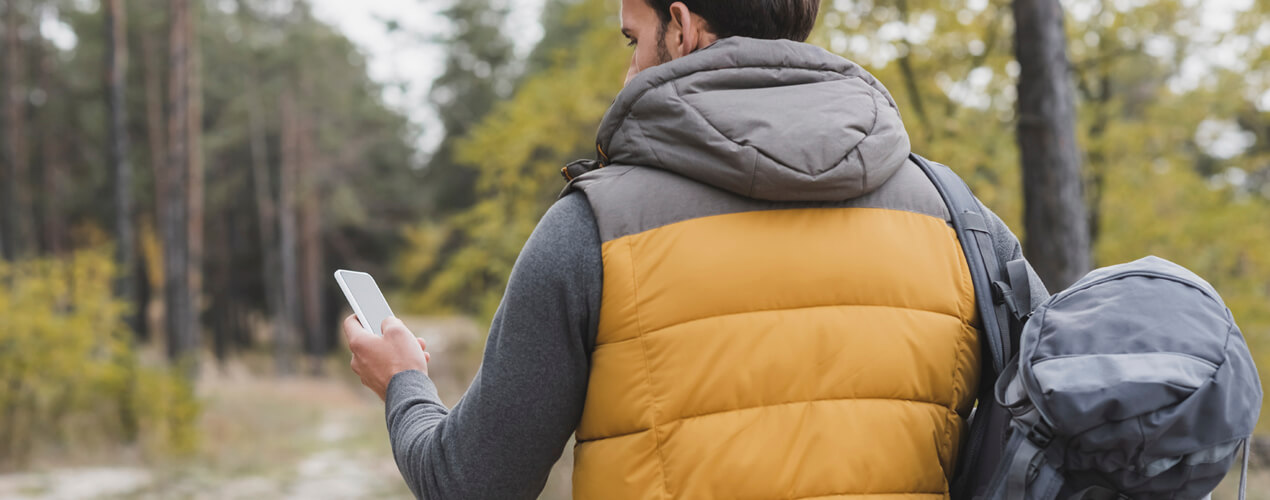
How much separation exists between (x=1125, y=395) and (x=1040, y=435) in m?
0.14

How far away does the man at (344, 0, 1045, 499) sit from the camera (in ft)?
4.42

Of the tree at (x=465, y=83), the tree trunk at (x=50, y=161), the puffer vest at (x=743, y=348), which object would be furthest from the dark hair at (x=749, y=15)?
the tree trunk at (x=50, y=161)

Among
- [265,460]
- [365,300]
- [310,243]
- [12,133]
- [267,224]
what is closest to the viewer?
[365,300]

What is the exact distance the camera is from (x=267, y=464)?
11398 mm

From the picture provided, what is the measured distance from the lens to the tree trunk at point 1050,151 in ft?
17.2

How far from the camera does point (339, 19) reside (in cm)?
3166

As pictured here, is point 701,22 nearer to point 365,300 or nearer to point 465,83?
point 365,300

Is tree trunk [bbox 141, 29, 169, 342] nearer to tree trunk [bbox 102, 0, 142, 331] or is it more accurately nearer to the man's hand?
tree trunk [bbox 102, 0, 142, 331]

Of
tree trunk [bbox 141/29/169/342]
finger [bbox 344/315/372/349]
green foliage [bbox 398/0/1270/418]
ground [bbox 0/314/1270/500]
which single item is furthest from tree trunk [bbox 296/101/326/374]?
finger [bbox 344/315/372/349]

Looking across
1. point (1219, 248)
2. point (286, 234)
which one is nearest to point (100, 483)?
point (1219, 248)

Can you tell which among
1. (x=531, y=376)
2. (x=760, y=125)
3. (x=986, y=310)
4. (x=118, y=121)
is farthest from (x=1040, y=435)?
(x=118, y=121)

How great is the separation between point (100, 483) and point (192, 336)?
8.44m

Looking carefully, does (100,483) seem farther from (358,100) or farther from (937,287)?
(358,100)

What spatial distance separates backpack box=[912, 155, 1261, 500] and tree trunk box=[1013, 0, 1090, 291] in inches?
162
